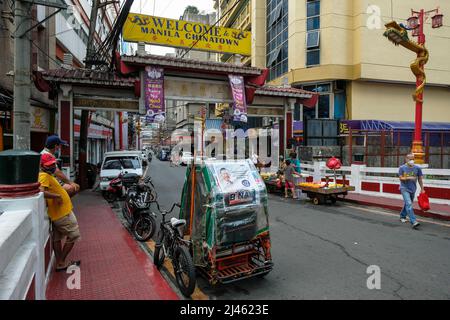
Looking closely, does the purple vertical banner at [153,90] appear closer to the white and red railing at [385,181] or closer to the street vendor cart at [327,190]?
the street vendor cart at [327,190]

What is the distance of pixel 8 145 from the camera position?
11.1 meters

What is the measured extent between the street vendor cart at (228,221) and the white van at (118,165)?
9.22 metres

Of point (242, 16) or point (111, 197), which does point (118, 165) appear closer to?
point (111, 197)

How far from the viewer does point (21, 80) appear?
20.9ft

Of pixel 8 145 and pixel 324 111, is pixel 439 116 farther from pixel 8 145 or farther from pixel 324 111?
pixel 8 145

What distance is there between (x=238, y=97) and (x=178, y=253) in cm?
1095

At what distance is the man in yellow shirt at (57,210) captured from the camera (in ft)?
15.0

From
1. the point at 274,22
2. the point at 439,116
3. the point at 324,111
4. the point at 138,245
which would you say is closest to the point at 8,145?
the point at 138,245

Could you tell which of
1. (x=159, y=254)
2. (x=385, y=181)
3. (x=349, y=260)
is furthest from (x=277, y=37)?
(x=159, y=254)

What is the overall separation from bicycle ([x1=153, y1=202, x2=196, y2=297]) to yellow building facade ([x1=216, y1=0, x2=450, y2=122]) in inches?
827

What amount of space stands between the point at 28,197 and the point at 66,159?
10432 millimetres

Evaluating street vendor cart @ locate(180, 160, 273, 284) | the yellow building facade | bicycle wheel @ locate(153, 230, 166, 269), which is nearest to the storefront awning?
the yellow building facade

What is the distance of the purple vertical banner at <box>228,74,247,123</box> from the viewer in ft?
47.5

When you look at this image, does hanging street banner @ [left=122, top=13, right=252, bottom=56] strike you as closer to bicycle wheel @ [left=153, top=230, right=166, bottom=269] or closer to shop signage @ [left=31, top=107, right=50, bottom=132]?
shop signage @ [left=31, top=107, right=50, bottom=132]
